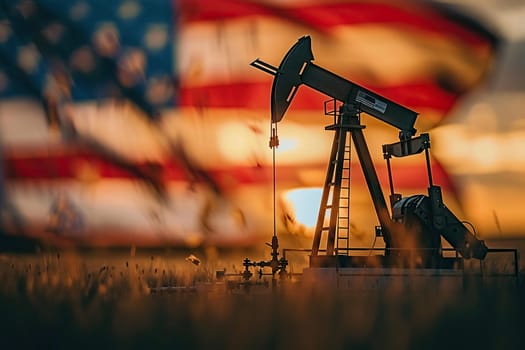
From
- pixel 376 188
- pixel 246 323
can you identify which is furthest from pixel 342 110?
pixel 246 323

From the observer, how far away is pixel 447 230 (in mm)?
25609

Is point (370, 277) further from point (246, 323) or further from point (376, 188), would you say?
point (246, 323)

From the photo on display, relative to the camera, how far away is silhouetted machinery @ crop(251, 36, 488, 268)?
25.5 meters

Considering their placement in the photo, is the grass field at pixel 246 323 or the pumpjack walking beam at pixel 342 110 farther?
the pumpjack walking beam at pixel 342 110

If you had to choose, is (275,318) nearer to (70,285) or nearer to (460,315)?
(460,315)

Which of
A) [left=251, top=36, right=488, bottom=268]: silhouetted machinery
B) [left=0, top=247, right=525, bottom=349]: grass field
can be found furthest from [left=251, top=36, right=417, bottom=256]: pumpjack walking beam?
[left=0, top=247, right=525, bottom=349]: grass field

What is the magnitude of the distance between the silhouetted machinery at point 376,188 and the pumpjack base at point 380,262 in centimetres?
3

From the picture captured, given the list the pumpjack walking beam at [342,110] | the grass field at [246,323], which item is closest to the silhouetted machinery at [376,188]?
the pumpjack walking beam at [342,110]

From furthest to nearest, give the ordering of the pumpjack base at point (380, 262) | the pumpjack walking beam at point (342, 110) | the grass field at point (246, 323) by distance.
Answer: the pumpjack walking beam at point (342, 110) → the pumpjack base at point (380, 262) → the grass field at point (246, 323)

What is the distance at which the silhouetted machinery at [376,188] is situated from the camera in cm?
2548

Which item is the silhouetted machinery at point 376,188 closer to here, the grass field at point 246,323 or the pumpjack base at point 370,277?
the pumpjack base at point 370,277

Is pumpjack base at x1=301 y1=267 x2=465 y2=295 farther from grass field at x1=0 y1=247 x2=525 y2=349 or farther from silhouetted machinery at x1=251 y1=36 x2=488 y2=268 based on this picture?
grass field at x1=0 y1=247 x2=525 y2=349

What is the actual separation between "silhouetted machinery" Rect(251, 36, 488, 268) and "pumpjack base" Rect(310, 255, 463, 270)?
1.2 inches

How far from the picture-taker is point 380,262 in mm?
25109
